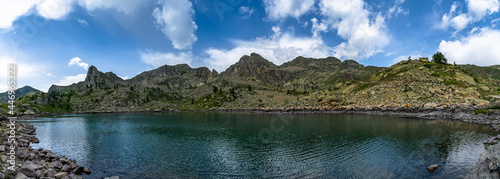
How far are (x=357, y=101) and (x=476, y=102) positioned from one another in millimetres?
67560

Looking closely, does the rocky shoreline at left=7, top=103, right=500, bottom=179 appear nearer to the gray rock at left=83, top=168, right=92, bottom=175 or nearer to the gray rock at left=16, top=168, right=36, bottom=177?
the gray rock at left=16, top=168, right=36, bottom=177

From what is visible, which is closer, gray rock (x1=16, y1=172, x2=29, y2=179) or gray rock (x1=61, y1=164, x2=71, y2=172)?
gray rock (x1=16, y1=172, x2=29, y2=179)

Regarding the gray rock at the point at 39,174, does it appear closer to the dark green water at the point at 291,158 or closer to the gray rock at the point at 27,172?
the gray rock at the point at 27,172

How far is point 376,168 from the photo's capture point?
27234mm

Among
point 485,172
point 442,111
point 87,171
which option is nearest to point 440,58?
point 442,111

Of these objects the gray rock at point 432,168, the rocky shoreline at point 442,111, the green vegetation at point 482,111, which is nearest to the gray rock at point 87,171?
the gray rock at point 432,168

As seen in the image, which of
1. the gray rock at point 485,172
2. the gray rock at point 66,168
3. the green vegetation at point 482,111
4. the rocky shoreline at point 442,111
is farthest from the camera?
the green vegetation at point 482,111

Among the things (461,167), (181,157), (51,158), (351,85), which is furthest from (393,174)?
(351,85)

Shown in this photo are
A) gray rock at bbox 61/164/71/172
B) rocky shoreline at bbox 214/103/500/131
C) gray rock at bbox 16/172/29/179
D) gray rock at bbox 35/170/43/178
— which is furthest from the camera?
rocky shoreline at bbox 214/103/500/131

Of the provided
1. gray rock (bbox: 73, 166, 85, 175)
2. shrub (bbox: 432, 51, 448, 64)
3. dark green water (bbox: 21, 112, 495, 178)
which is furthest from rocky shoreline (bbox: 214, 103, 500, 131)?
shrub (bbox: 432, 51, 448, 64)

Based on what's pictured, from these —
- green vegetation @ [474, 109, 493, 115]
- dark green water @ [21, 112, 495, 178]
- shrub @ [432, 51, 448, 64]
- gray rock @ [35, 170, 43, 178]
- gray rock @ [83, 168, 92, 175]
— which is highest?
shrub @ [432, 51, 448, 64]

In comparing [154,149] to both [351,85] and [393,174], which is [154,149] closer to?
[393,174]

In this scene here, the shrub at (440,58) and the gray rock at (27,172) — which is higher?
the shrub at (440,58)

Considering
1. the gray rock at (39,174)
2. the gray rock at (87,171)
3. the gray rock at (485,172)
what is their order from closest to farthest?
1. the gray rock at (485,172)
2. the gray rock at (39,174)
3. the gray rock at (87,171)
